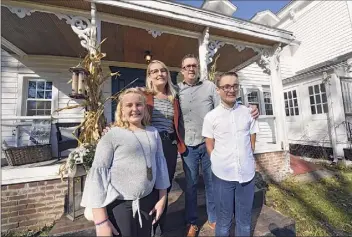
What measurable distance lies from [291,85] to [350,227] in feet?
22.0

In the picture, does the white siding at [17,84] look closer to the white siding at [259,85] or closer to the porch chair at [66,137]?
the porch chair at [66,137]

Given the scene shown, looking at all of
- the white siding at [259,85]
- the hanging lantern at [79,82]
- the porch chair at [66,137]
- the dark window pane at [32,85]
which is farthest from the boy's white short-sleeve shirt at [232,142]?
the white siding at [259,85]

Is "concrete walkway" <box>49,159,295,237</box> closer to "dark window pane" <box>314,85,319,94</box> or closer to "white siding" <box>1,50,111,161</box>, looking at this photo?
"white siding" <box>1,50,111,161</box>

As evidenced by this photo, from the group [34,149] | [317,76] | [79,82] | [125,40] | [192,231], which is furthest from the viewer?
[317,76]

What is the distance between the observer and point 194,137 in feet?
6.96

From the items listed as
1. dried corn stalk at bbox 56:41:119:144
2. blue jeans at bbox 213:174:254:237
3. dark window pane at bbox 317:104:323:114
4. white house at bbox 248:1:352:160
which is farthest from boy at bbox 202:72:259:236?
dark window pane at bbox 317:104:323:114

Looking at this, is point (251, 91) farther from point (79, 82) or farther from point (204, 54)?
point (79, 82)

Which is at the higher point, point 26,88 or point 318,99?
point 26,88

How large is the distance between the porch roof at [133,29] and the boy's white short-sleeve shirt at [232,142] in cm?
272

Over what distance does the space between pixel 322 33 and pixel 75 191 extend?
1165 cm

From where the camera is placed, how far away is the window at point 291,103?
326 inches

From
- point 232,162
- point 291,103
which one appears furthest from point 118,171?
point 291,103

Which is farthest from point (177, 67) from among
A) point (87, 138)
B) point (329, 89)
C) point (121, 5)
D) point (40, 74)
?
point (329, 89)

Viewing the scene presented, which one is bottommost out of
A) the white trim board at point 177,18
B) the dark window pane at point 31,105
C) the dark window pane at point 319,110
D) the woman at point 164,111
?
the woman at point 164,111
